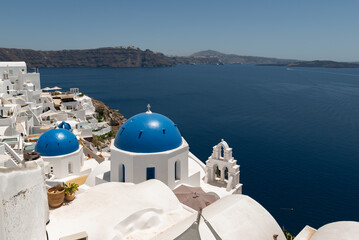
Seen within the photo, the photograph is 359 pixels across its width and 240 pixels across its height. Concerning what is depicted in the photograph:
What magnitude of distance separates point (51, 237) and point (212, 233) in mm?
5890

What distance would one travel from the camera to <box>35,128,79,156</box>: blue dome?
22266mm

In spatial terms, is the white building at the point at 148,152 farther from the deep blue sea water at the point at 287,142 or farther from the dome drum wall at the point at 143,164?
the deep blue sea water at the point at 287,142

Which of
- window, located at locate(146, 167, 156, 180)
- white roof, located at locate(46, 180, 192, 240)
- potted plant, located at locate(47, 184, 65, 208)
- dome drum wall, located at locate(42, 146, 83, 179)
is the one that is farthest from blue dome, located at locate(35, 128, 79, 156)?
potted plant, located at locate(47, 184, 65, 208)

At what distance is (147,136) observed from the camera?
17.7 meters

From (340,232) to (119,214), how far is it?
8.24m

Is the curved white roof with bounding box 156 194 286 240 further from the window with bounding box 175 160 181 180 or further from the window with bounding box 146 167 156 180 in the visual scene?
the window with bounding box 175 160 181 180

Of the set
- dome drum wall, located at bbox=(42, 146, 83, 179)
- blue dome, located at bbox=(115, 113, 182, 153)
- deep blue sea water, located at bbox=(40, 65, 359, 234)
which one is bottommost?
deep blue sea water, located at bbox=(40, 65, 359, 234)

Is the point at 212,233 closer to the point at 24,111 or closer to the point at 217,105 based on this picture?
the point at 24,111

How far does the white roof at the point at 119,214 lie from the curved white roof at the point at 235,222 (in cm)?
100

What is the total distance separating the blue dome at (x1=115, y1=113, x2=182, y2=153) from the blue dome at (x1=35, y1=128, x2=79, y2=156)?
20.7 ft

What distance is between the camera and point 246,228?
1195cm

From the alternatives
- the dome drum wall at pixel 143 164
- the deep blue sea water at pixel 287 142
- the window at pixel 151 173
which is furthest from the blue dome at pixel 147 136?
the deep blue sea water at pixel 287 142

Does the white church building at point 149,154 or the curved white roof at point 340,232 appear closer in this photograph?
the curved white roof at point 340,232

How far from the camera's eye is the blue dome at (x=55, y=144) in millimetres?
22266
